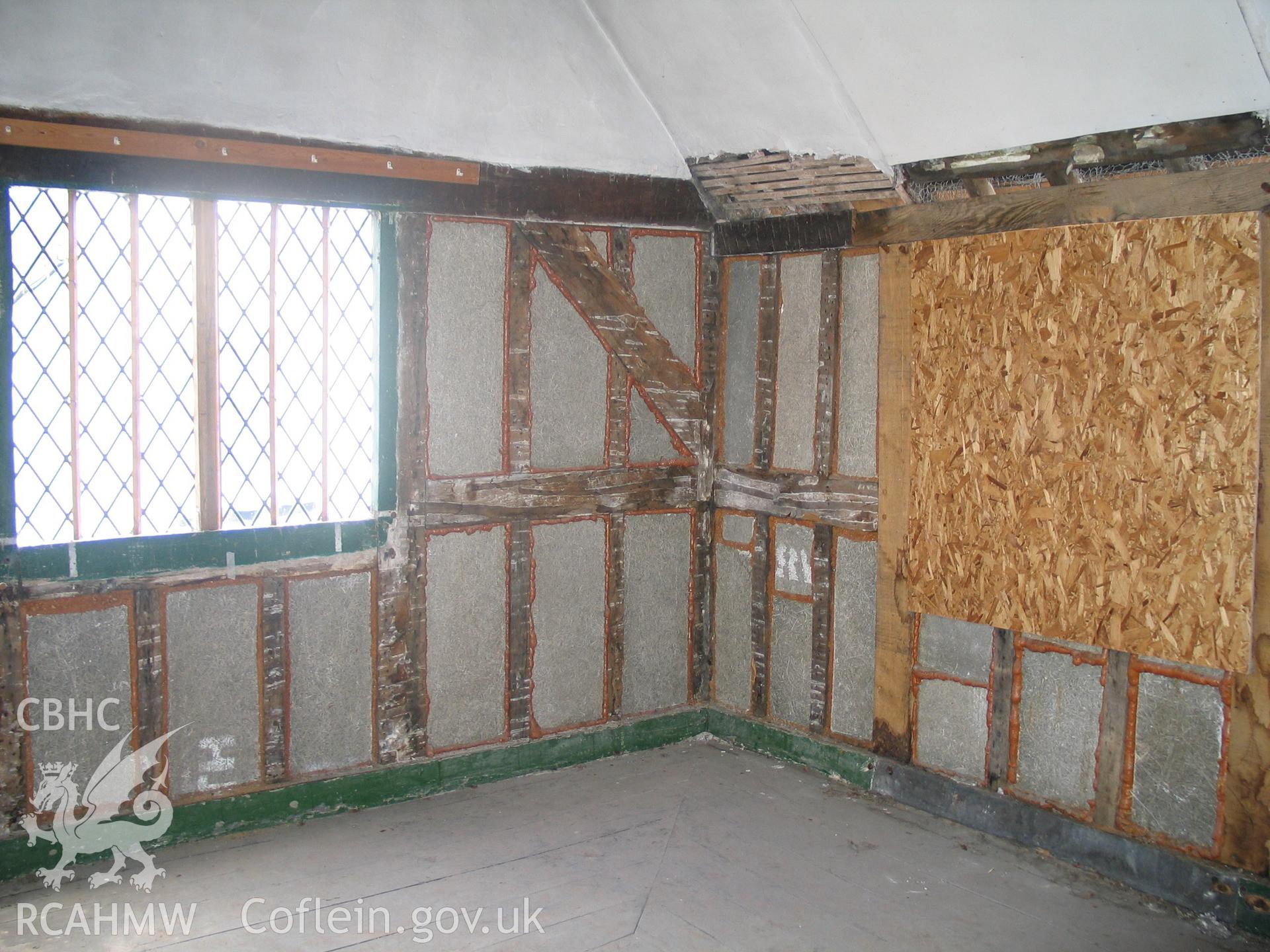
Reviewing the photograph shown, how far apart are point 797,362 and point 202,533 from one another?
9.57ft

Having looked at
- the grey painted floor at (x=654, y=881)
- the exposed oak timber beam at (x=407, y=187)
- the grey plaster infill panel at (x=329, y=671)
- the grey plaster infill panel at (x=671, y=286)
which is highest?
the exposed oak timber beam at (x=407, y=187)

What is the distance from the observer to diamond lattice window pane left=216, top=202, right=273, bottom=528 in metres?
4.34

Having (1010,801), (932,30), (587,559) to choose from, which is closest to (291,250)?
(587,559)

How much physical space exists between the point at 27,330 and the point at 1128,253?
413cm

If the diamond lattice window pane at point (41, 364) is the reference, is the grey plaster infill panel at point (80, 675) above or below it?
below

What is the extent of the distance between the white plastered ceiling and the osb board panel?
1.76 feet

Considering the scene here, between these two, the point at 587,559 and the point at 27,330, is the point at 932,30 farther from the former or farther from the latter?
the point at 27,330

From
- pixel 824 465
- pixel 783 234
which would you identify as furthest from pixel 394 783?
pixel 783 234

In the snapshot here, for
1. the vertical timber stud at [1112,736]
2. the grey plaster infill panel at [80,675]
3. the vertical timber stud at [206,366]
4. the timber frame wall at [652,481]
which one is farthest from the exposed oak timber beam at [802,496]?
the grey plaster infill panel at [80,675]

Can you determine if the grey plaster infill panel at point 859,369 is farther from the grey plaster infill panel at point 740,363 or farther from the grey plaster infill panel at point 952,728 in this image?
the grey plaster infill panel at point 952,728

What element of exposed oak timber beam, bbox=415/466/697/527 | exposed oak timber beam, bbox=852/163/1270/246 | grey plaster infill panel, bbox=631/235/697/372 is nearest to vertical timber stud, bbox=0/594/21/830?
exposed oak timber beam, bbox=415/466/697/527

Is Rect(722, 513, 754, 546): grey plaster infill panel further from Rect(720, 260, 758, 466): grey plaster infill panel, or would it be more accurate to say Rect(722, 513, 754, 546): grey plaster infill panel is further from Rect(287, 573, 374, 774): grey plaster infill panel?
Rect(287, 573, 374, 774): grey plaster infill panel

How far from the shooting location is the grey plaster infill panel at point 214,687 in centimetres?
429

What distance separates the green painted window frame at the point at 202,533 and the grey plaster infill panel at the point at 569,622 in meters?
0.92
